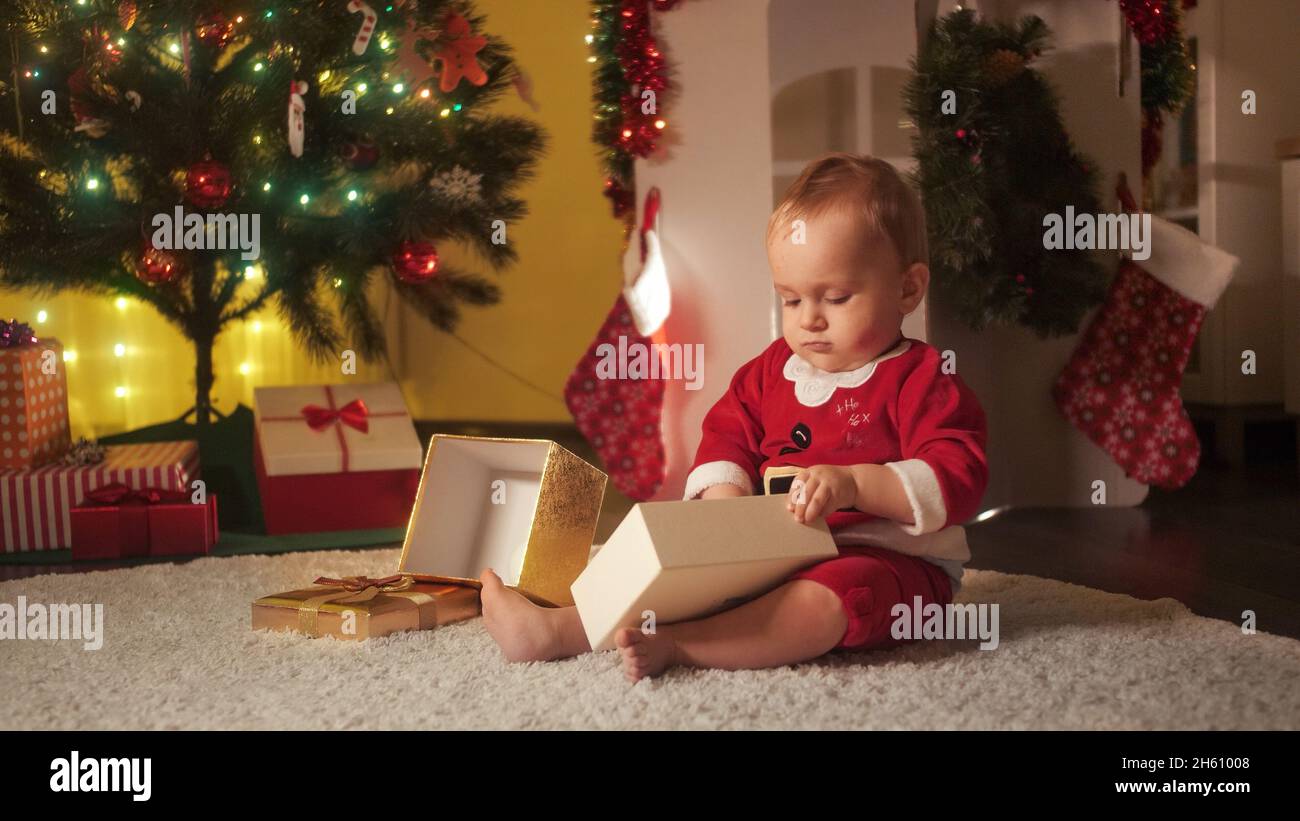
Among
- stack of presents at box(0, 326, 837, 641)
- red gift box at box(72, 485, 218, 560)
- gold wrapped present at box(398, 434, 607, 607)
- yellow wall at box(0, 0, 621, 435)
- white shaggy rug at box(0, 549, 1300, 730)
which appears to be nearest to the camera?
white shaggy rug at box(0, 549, 1300, 730)

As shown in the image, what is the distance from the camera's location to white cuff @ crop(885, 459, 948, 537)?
1.18m

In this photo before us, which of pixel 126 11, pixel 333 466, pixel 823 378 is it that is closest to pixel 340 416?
pixel 333 466

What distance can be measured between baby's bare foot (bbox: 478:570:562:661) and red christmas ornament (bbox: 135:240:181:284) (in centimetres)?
116

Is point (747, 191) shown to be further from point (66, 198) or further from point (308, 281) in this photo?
point (66, 198)

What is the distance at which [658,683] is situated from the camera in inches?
43.7

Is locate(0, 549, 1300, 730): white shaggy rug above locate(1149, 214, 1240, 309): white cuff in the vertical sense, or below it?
below

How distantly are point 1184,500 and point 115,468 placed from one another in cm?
196

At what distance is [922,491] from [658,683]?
328 millimetres

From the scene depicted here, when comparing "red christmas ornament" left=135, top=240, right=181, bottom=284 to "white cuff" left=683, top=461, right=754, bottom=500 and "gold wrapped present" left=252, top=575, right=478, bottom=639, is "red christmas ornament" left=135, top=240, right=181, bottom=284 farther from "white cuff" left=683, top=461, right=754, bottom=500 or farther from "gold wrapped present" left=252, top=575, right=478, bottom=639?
"white cuff" left=683, top=461, right=754, bottom=500

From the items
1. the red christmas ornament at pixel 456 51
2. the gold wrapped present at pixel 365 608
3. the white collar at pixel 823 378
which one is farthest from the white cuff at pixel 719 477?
the red christmas ornament at pixel 456 51

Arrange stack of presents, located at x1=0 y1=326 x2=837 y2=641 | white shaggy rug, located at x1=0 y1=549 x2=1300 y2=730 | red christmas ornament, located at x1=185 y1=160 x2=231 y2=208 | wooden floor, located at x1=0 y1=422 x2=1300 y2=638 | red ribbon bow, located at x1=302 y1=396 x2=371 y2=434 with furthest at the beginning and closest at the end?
red ribbon bow, located at x1=302 y1=396 x2=371 y2=434 → red christmas ornament, located at x1=185 y1=160 x2=231 y2=208 → wooden floor, located at x1=0 y1=422 x2=1300 y2=638 → stack of presents, located at x1=0 y1=326 x2=837 y2=641 → white shaggy rug, located at x1=0 y1=549 x2=1300 y2=730

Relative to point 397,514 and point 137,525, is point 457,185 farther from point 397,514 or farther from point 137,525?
point 137,525

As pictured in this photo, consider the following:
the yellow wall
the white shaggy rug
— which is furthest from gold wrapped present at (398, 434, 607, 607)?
the yellow wall
